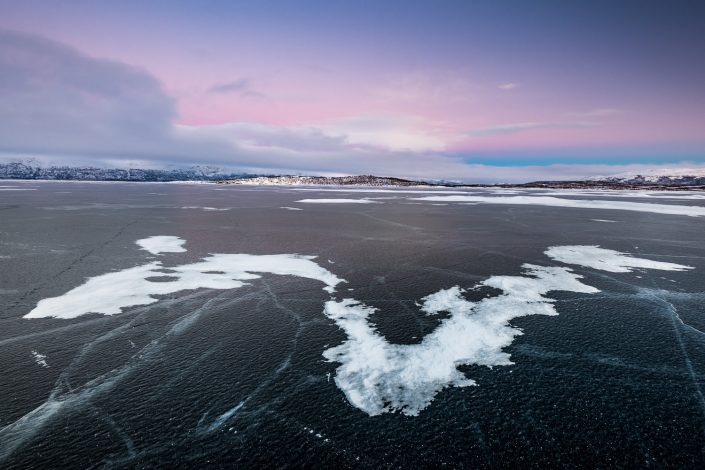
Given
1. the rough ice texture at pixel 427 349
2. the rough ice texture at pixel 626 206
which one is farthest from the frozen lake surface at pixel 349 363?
the rough ice texture at pixel 626 206

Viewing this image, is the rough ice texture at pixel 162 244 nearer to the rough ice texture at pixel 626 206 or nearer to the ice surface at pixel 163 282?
the ice surface at pixel 163 282

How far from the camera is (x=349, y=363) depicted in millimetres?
4086

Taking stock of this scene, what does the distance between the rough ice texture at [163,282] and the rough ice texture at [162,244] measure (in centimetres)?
149

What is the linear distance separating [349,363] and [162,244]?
8.50 m

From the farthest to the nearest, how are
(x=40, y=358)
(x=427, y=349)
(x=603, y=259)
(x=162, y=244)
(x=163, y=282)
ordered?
(x=162, y=244)
(x=603, y=259)
(x=163, y=282)
(x=427, y=349)
(x=40, y=358)

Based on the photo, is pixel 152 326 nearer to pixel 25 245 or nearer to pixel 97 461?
pixel 97 461

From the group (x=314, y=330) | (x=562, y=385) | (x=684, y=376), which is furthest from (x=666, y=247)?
(x=314, y=330)

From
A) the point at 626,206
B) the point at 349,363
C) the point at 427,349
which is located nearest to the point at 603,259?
the point at 427,349

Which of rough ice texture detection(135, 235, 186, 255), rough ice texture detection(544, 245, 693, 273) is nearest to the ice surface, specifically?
rough ice texture detection(135, 235, 186, 255)

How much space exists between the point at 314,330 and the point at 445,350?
1.66 m

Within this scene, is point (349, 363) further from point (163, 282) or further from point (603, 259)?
point (603, 259)

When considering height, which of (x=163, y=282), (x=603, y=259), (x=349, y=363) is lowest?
(x=349, y=363)

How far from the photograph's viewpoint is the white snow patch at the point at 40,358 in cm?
395

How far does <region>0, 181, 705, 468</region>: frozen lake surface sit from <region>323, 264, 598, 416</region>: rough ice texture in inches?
1.0
